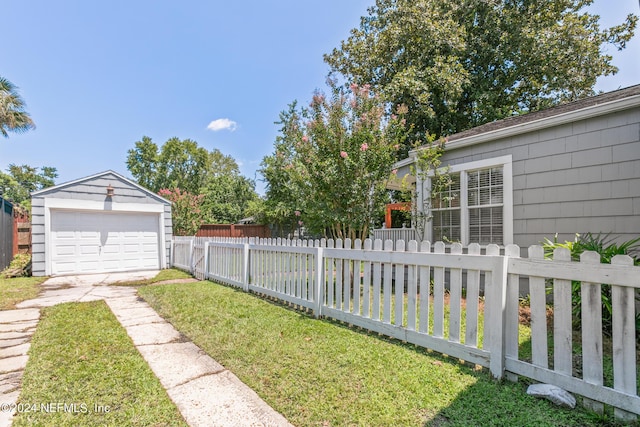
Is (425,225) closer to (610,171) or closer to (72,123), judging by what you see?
(610,171)

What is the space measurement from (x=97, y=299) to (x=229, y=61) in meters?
10.5

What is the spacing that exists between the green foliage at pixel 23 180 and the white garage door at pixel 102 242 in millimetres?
29948

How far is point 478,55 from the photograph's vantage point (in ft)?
47.4

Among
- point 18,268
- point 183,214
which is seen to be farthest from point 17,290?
point 183,214

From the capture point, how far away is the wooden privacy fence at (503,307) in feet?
6.23

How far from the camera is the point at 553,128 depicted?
503 centimetres

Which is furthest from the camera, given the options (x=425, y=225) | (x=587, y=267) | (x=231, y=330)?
(x=425, y=225)

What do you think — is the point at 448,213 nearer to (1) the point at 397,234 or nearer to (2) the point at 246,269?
(1) the point at 397,234

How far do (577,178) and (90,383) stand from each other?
6.51 m

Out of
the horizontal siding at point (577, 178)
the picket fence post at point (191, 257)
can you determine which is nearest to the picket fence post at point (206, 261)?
the picket fence post at point (191, 257)

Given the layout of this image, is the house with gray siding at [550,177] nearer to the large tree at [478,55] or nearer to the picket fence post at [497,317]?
the picket fence post at [497,317]

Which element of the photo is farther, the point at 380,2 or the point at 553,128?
the point at 380,2

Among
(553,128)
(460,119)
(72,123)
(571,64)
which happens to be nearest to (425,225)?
(553,128)

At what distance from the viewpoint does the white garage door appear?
8484mm
